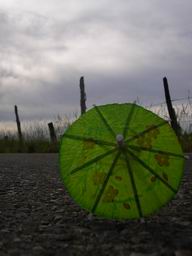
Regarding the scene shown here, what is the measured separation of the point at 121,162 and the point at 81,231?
50 cm

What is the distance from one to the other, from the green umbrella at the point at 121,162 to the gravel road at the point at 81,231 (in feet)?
0.52

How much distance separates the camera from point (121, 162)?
317cm

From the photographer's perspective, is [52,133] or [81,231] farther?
[52,133]

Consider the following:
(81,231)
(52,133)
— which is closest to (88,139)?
(81,231)

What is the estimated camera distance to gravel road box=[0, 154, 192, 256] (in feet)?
8.89

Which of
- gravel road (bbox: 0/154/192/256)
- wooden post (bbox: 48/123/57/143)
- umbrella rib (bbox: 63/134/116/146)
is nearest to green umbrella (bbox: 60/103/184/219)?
umbrella rib (bbox: 63/134/116/146)

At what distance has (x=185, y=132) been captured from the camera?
12492mm

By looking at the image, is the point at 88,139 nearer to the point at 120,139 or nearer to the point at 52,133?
the point at 120,139

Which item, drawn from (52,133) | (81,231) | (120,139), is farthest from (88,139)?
(52,133)

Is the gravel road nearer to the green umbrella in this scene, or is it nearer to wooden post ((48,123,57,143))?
the green umbrella

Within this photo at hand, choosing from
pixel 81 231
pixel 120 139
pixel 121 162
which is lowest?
pixel 81 231

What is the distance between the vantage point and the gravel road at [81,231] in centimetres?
271

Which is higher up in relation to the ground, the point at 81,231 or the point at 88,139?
the point at 88,139

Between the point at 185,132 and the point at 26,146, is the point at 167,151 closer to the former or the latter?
the point at 185,132
